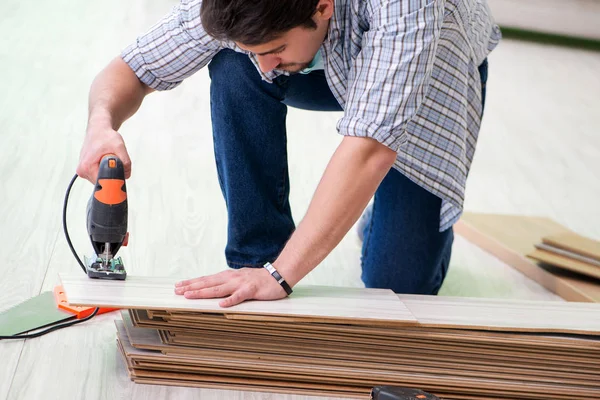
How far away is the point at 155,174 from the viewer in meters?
2.94

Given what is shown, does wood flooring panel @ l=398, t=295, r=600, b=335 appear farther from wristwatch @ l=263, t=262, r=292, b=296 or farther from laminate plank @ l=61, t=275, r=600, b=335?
wristwatch @ l=263, t=262, r=292, b=296

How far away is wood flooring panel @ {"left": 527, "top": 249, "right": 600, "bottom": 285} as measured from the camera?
2.40 m

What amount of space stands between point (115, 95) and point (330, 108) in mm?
613

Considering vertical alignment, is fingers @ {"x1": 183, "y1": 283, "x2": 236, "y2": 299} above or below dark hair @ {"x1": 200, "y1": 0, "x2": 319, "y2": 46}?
below

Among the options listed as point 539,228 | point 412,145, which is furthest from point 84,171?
point 539,228

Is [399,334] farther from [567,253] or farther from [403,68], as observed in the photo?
[567,253]

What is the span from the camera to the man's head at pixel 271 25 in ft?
4.80

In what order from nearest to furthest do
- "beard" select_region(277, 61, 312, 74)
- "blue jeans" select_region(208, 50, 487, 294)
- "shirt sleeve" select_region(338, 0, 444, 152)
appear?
"shirt sleeve" select_region(338, 0, 444, 152)
"beard" select_region(277, 61, 312, 74)
"blue jeans" select_region(208, 50, 487, 294)

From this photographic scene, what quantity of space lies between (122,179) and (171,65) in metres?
0.42

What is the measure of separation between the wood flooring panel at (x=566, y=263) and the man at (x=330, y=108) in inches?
16.7

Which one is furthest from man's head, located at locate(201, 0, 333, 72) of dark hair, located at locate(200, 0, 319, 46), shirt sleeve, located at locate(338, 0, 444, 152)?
shirt sleeve, located at locate(338, 0, 444, 152)

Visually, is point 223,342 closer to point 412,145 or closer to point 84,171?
point 84,171

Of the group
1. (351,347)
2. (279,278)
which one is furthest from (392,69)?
(351,347)

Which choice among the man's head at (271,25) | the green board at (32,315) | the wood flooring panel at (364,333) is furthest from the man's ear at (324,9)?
the green board at (32,315)
